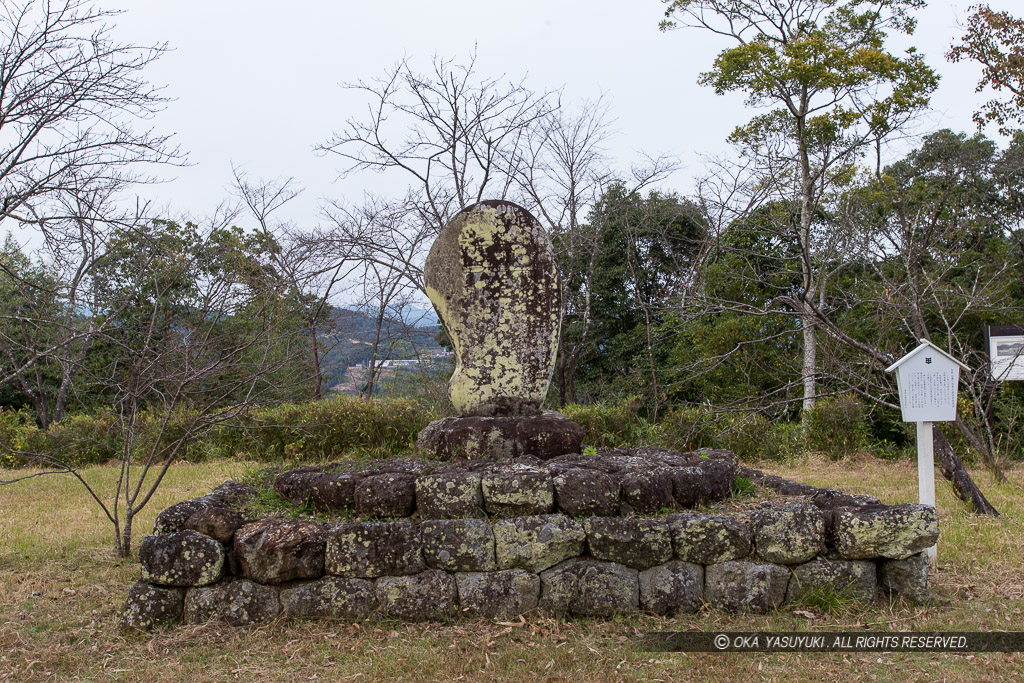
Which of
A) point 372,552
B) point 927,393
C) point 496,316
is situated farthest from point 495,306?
point 927,393

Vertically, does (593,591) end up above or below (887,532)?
below

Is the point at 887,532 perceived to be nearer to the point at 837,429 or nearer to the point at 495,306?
the point at 495,306

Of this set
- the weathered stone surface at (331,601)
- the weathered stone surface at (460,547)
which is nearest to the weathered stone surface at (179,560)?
the weathered stone surface at (331,601)

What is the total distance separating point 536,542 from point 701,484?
47.1 inches

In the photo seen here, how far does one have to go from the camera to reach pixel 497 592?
418cm

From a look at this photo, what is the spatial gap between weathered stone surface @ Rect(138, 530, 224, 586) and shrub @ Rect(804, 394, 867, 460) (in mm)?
8882

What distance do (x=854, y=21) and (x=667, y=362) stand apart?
761cm

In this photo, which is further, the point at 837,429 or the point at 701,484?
the point at 837,429

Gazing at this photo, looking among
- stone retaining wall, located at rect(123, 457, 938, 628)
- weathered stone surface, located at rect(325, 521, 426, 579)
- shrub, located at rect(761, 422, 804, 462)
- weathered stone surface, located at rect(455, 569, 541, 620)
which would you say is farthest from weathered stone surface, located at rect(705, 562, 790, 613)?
shrub, located at rect(761, 422, 804, 462)

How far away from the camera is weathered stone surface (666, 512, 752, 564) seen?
13.8 ft

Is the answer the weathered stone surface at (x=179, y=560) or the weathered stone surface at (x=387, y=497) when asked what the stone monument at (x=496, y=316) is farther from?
the weathered stone surface at (x=179, y=560)

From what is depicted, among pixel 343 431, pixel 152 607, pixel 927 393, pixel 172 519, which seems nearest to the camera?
pixel 152 607

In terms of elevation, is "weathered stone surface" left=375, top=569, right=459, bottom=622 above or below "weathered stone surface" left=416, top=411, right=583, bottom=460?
below

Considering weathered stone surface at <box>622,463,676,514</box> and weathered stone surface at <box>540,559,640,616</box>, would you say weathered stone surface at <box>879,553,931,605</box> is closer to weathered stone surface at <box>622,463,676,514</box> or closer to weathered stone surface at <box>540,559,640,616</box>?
weathered stone surface at <box>622,463,676,514</box>
